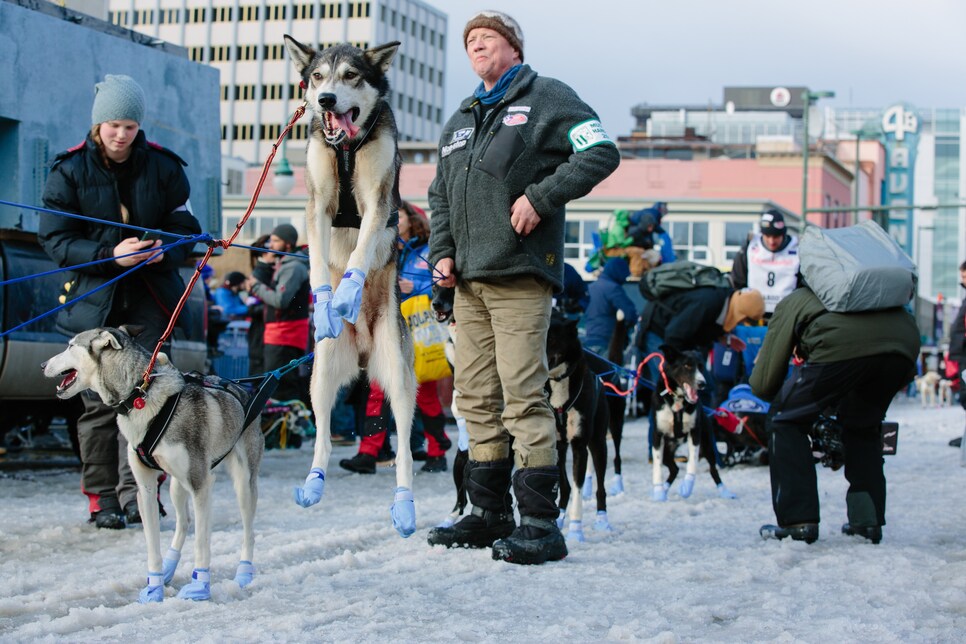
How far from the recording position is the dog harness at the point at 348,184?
4.74 m

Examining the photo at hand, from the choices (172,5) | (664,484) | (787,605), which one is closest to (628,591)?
(787,605)

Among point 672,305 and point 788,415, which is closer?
point 788,415

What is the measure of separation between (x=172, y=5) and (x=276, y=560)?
114 metres

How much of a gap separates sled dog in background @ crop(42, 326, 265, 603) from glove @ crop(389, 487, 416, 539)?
0.84m

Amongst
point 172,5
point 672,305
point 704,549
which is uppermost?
point 172,5

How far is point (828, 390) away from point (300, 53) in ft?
12.7

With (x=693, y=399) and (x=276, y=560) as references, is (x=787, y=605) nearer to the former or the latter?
(x=276, y=560)

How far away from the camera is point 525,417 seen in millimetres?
5914

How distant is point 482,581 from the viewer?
538cm

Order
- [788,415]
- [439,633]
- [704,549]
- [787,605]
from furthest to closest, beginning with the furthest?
1. [788,415]
2. [704,549]
3. [787,605]
4. [439,633]

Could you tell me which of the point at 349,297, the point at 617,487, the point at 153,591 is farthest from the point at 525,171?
the point at 617,487

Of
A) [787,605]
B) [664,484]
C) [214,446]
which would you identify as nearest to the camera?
[787,605]

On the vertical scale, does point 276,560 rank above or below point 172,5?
below

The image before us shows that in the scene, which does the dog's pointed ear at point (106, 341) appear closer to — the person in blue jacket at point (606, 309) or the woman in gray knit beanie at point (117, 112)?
the woman in gray knit beanie at point (117, 112)
